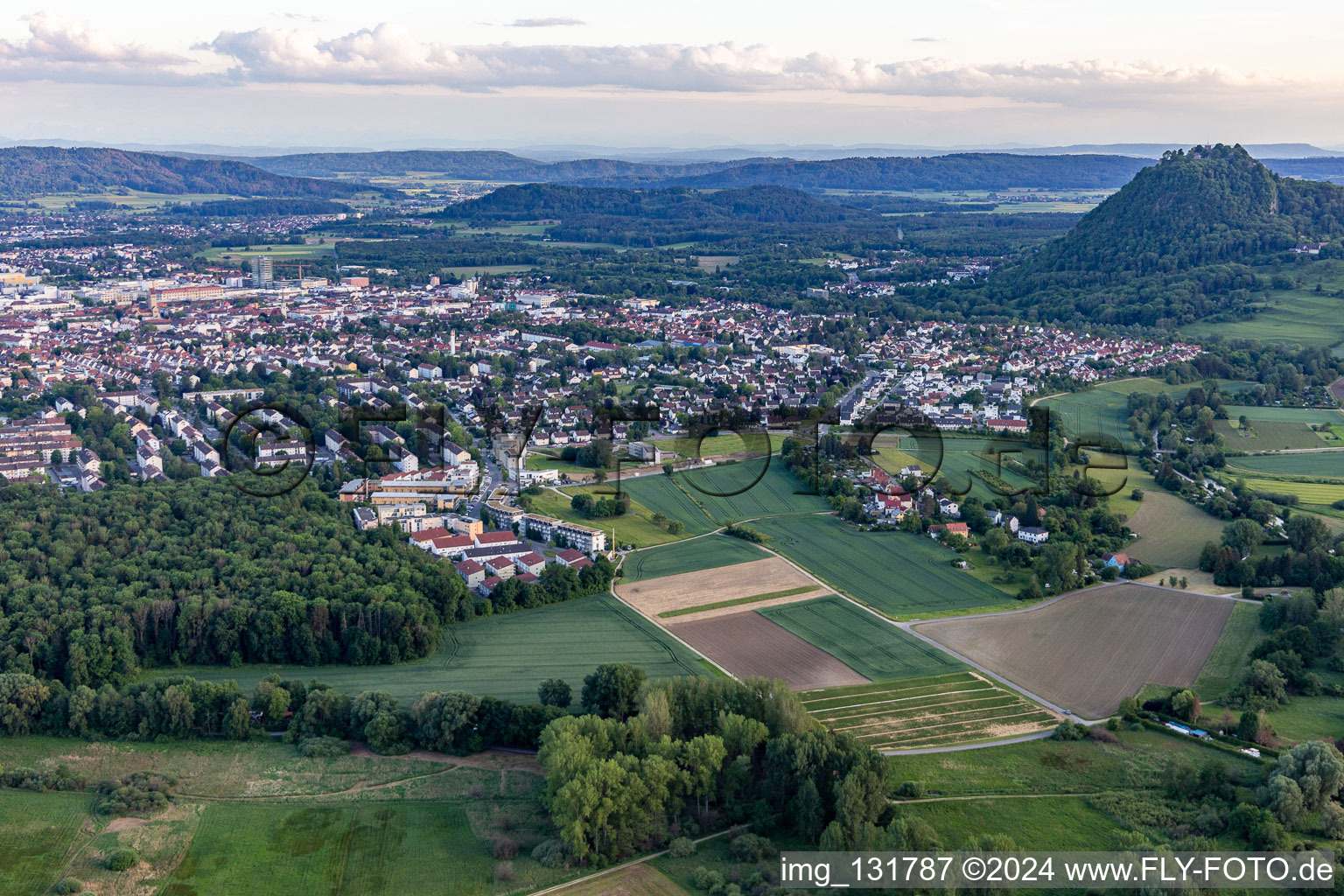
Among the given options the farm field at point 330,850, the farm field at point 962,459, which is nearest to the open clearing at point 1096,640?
the farm field at point 962,459

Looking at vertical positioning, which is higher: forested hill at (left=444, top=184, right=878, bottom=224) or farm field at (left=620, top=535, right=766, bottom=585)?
forested hill at (left=444, top=184, right=878, bottom=224)

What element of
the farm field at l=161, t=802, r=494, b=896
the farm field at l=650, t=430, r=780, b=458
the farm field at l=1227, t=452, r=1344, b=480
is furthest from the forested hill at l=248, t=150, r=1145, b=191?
the farm field at l=161, t=802, r=494, b=896

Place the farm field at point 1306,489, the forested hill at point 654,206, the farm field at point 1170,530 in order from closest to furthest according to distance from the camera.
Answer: the farm field at point 1170,530 → the farm field at point 1306,489 → the forested hill at point 654,206

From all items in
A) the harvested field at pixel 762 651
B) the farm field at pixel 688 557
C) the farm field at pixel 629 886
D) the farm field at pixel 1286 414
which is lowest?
the farm field at pixel 629 886

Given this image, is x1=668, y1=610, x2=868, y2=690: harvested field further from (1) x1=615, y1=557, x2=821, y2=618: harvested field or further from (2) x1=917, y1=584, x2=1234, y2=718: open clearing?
(2) x1=917, y1=584, x2=1234, y2=718: open clearing

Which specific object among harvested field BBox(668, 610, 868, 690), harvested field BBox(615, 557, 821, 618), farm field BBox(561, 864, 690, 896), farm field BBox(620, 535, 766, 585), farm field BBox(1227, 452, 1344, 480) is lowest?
farm field BBox(561, 864, 690, 896)

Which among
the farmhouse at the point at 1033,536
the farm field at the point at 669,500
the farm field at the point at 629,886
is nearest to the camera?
the farm field at the point at 629,886

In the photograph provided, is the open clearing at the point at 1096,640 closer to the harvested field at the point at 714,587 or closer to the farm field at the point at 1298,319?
the harvested field at the point at 714,587
